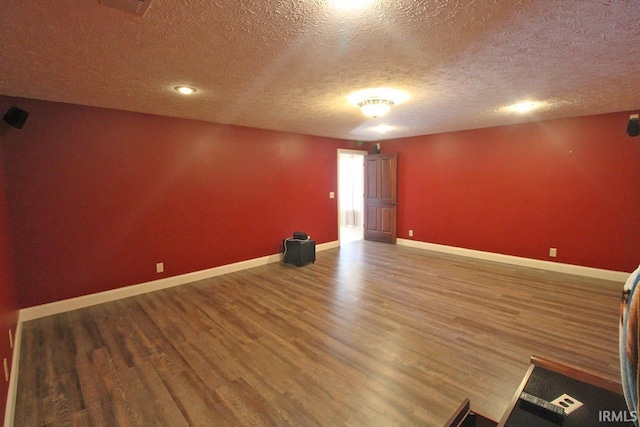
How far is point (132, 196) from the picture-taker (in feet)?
12.0

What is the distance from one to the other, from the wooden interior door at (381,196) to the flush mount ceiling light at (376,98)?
10.9ft

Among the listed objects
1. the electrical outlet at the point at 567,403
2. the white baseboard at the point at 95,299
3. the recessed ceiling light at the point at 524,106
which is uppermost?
the recessed ceiling light at the point at 524,106

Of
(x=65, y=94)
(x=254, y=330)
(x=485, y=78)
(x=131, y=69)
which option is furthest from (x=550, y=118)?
(x=65, y=94)

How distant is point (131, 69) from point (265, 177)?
2821 millimetres

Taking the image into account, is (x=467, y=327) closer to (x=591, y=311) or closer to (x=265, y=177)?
(x=591, y=311)

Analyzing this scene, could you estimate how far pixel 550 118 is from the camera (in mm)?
4297

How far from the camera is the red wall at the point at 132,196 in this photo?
10.0 feet

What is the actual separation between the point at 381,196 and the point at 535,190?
9.35 ft

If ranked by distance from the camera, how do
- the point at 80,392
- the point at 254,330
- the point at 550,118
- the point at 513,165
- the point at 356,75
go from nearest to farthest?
the point at 80,392 → the point at 356,75 → the point at 254,330 → the point at 550,118 → the point at 513,165

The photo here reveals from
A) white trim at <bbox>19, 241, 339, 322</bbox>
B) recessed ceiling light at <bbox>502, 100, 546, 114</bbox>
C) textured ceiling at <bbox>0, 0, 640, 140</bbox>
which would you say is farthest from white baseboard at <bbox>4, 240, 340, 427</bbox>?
recessed ceiling light at <bbox>502, 100, 546, 114</bbox>

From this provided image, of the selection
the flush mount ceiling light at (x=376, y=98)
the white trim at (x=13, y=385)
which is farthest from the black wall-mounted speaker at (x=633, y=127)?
the white trim at (x=13, y=385)

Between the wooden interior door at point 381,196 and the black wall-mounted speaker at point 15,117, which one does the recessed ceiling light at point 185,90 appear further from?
the wooden interior door at point 381,196

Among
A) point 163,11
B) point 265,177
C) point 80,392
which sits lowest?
point 80,392
